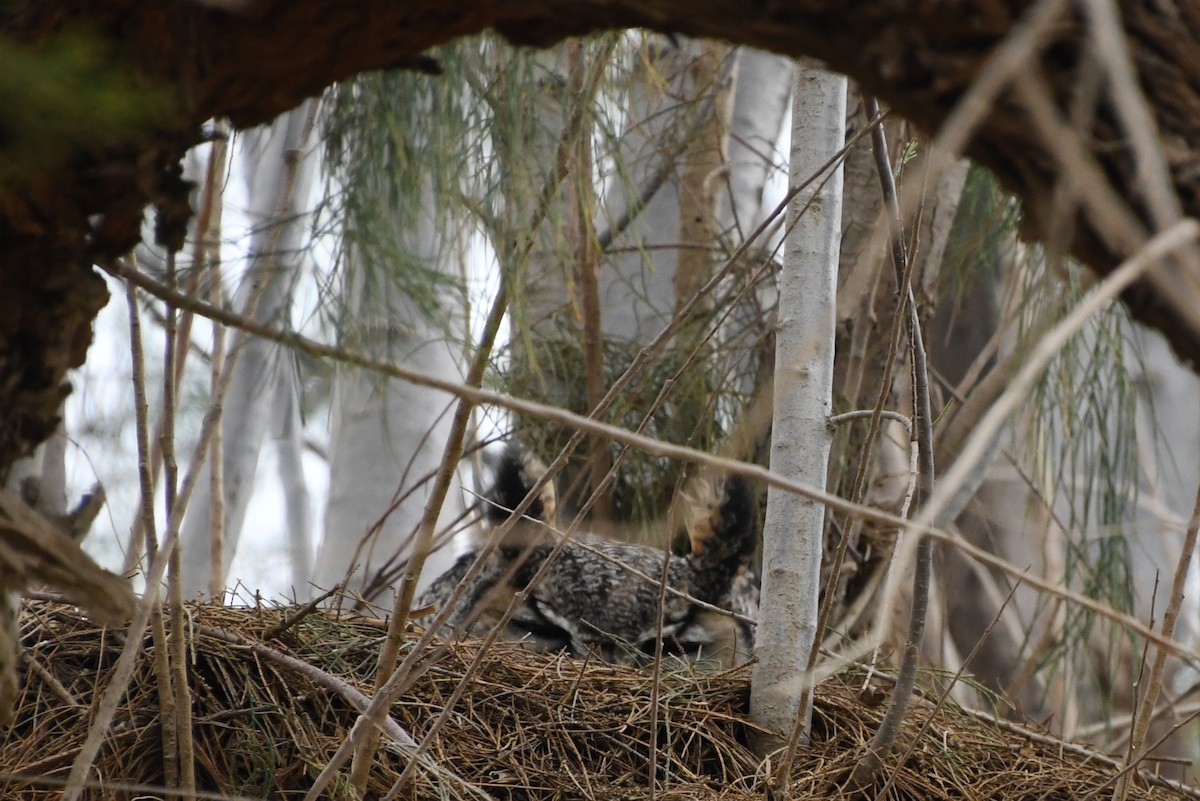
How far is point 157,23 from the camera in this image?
30.1 inches

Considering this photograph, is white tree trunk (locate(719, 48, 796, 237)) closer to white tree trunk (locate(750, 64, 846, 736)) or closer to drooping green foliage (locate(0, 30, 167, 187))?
white tree trunk (locate(750, 64, 846, 736))

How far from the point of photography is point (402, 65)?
2.86 ft

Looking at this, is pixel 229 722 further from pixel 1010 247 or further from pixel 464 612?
pixel 1010 247

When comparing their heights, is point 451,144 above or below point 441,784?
above

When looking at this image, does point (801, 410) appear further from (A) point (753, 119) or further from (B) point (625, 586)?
(A) point (753, 119)

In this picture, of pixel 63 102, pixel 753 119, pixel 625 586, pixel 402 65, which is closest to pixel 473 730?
pixel 625 586

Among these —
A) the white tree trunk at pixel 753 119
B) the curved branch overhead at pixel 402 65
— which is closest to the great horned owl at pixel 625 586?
the curved branch overhead at pixel 402 65

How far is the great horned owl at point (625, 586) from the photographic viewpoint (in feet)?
7.40

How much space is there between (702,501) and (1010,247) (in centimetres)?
122

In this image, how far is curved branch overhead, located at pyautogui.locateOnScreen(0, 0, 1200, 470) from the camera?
2.19 ft

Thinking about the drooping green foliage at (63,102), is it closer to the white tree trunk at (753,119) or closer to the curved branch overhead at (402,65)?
the curved branch overhead at (402,65)

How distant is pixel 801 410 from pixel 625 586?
2.52 feet

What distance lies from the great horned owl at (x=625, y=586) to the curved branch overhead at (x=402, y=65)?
1429mm

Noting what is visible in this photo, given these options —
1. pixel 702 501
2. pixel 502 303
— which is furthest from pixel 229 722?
pixel 702 501
